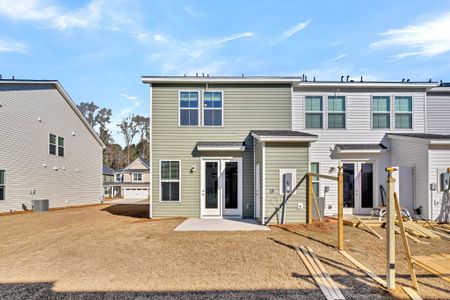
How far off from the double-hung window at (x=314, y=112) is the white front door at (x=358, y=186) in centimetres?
194

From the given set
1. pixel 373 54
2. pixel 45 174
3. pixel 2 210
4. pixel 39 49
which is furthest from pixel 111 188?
pixel 373 54

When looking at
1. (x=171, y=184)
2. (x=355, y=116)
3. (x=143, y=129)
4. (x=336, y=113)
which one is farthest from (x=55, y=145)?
(x=143, y=129)

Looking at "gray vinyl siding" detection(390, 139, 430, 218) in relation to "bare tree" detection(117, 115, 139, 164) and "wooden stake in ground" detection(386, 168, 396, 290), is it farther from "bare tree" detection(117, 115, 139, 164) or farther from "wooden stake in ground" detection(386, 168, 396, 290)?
"bare tree" detection(117, 115, 139, 164)

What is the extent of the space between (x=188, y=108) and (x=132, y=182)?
3188 cm

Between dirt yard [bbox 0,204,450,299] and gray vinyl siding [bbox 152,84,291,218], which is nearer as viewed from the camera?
dirt yard [bbox 0,204,450,299]

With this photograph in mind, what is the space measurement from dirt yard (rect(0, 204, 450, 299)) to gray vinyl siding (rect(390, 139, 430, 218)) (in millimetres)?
2878

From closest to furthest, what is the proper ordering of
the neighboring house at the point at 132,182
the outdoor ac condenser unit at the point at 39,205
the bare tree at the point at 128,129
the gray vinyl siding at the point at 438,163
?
the gray vinyl siding at the point at 438,163
the outdoor ac condenser unit at the point at 39,205
the neighboring house at the point at 132,182
the bare tree at the point at 128,129

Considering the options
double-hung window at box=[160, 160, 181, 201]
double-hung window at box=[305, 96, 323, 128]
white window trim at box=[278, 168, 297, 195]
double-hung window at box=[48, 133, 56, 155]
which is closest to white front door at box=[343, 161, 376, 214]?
double-hung window at box=[305, 96, 323, 128]

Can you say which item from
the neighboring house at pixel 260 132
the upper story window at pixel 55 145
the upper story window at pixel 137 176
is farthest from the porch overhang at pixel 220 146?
the upper story window at pixel 137 176

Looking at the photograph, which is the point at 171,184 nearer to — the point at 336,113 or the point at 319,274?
the point at 336,113

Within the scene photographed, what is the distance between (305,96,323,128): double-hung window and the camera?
39.7ft

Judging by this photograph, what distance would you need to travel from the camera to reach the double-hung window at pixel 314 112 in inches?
476

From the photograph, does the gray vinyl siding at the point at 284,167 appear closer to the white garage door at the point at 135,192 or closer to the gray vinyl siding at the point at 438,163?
the gray vinyl siding at the point at 438,163

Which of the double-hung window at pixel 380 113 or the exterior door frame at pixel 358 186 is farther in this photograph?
the double-hung window at pixel 380 113
